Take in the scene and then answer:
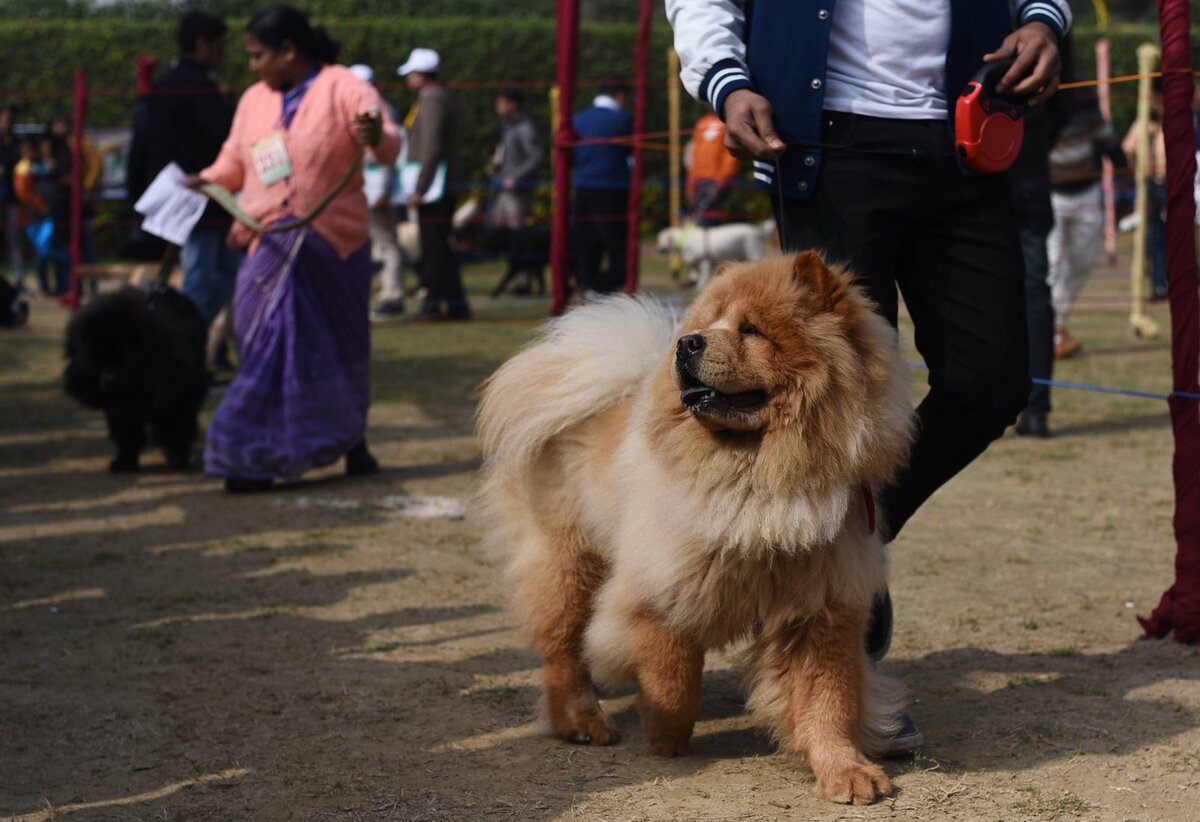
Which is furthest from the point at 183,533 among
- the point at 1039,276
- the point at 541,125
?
the point at 541,125

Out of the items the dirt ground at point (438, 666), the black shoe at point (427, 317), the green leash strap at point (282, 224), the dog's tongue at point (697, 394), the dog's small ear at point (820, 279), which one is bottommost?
the dirt ground at point (438, 666)

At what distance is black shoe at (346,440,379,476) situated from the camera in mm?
6977

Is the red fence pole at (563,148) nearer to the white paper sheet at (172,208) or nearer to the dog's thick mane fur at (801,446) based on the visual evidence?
the white paper sheet at (172,208)

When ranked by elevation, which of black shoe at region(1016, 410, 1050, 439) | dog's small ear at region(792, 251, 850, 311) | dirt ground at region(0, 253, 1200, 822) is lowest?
dirt ground at region(0, 253, 1200, 822)

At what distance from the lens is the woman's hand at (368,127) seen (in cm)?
614

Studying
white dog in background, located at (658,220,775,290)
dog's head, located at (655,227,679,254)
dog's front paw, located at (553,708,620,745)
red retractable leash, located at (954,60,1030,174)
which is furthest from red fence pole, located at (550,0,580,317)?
dog's head, located at (655,227,679,254)

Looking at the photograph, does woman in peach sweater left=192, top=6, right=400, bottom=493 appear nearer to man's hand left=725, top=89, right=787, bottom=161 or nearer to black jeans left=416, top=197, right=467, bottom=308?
man's hand left=725, top=89, right=787, bottom=161

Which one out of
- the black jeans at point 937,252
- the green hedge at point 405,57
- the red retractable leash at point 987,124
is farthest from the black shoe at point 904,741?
the green hedge at point 405,57

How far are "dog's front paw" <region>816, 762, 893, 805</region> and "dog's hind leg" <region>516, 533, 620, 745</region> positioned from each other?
0.69 m

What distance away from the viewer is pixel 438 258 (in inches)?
528

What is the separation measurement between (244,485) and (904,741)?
4.16 m

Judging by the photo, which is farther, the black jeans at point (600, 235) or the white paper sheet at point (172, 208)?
the black jeans at point (600, 235)

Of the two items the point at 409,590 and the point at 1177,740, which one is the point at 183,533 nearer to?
the point at 409,590

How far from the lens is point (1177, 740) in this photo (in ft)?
11.1
